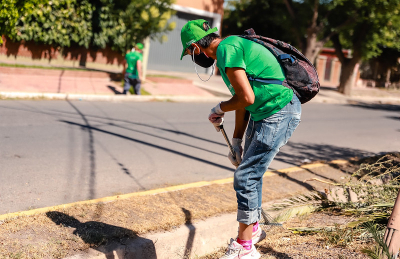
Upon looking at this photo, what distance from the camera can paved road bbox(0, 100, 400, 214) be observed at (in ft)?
15.8

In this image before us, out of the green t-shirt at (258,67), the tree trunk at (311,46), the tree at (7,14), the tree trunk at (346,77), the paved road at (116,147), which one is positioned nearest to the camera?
the green t-shirt at (258,67)

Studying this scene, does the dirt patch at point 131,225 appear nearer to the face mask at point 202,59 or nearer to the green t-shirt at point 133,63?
the face mask at point 202,59

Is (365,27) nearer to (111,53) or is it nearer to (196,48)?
(111,53)

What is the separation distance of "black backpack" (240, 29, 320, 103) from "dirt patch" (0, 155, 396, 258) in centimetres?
133

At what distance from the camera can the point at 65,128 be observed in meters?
7.68

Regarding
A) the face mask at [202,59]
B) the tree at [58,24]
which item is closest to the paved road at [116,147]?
the face mask at [202,59]

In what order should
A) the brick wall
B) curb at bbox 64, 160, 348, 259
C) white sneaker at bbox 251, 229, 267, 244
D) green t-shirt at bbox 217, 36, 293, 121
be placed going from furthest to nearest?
the brick wall
white sneaker at bbox 251, 229, 267, 244
curb at bbox 64, 160, 348, 259
green t-shirt at bbox 217, 36, 293, 121

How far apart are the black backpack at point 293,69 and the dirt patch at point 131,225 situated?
52.5 inches

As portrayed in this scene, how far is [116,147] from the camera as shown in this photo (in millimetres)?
6789

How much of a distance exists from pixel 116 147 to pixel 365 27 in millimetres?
18324

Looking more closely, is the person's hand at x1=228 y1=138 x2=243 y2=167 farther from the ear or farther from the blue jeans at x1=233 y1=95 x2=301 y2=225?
the ear

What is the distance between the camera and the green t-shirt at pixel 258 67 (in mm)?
2762

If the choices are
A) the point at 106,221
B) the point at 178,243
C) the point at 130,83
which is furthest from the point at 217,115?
the point at 130,83

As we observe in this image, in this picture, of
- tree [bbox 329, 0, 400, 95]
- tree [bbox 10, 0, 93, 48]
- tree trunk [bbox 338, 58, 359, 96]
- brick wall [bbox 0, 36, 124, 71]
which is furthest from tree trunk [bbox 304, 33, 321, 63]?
tree [bbox 10, 0, 93, 48]
